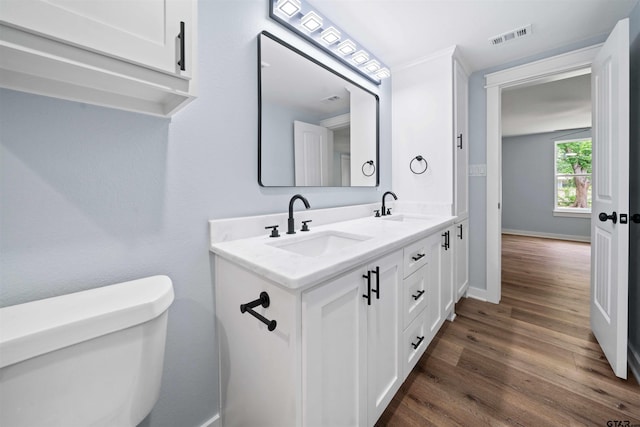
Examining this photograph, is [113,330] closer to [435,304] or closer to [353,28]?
[435,304]

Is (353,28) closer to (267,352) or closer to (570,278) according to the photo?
(267,352)

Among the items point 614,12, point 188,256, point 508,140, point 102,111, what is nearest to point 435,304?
point 188,256

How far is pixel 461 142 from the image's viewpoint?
237 centimetres

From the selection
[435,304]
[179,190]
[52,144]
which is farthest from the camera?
[435,304]

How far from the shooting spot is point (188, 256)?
1064 mm

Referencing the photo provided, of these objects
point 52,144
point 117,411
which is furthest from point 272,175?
point 117,411

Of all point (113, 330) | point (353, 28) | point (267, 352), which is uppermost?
point (353, 28)

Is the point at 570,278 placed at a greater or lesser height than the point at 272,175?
lesser

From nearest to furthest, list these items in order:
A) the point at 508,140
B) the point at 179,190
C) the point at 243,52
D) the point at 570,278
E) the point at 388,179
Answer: the point at 179,190
the point at 243,52
the point at 388,179
the point at 570,278
the point at 508,140

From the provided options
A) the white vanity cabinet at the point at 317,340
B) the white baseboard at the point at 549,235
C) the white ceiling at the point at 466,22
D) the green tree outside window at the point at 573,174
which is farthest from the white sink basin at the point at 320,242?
the green tree outside window at the point at 573,174

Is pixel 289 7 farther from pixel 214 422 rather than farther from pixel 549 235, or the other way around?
pixel 549 235

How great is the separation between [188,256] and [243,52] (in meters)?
0.99

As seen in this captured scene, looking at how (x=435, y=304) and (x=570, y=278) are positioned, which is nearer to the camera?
(x=435, y=304)

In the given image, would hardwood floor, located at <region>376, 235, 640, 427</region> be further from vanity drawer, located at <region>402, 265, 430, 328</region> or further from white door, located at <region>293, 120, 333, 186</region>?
white door, located at <region>293, 120, 333, 186</region>
